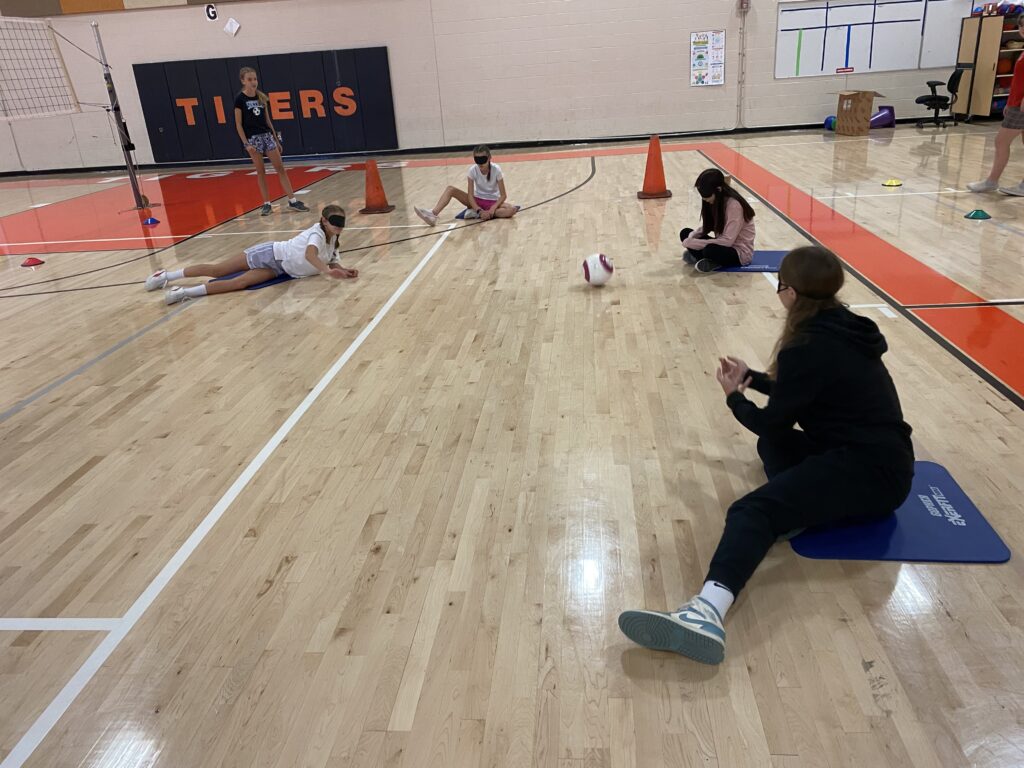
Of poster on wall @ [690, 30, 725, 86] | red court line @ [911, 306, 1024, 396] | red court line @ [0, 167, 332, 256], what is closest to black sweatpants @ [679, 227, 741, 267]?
red court line @ [911, 306, 1024, 396]

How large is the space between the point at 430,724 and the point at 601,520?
1121 millimetres

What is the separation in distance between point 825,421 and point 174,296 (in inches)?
213

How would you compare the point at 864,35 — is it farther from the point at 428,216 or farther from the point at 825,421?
the point at 825,421

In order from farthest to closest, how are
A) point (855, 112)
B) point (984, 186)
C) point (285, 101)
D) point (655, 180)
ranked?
point (285, 101) < point (855, 112) < point (655, 180) < point (984, 186)

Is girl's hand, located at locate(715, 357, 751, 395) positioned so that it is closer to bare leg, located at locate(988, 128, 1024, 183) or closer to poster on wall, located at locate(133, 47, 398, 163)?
bare leg, located at locate(988, 128, 1024, 183)

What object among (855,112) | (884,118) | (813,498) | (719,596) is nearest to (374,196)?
(813,498)

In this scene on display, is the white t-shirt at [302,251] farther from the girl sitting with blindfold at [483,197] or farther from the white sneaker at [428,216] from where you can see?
the girl sitting with blindfold at [483,197]

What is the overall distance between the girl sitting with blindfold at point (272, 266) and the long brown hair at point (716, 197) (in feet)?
9.71

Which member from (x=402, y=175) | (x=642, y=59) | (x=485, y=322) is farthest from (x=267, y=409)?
(x=642, y=59)

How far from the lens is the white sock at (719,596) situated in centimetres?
233

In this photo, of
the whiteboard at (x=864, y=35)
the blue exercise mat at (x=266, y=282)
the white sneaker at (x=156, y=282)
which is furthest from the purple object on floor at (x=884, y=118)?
the white sneaker at (x=156, y=282)

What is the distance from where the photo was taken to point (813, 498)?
2.55 m

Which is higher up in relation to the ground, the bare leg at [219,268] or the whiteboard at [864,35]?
the whiteboard at [864,35]

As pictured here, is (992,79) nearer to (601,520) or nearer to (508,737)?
(601,520)
